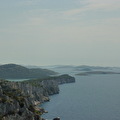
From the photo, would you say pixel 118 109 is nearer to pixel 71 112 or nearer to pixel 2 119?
pixel 71 112

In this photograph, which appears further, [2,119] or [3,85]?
[3,85]

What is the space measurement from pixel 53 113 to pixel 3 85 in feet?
A: 75.9

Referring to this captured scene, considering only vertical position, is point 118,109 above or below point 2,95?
below

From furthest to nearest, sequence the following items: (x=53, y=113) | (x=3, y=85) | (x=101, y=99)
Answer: (x=101, y=99) → (x=53, y=113) → (x=3, y=85)

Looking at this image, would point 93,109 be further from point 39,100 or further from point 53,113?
Answer: point 39,100

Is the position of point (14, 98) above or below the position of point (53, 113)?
above

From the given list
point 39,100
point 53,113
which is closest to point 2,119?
point 53,113

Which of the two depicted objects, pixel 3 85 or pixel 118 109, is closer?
pixel 3 85

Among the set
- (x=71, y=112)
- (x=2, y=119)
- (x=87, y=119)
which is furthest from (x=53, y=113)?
(x=2, y=119)

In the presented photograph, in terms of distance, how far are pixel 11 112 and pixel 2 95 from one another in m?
8.00

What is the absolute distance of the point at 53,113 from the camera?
12925 cm

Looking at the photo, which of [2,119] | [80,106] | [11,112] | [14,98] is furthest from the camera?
[80,106]

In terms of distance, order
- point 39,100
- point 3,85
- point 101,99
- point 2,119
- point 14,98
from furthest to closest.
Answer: point 101,99
point 39,100
point 3,85
point 14,98
point 2,119

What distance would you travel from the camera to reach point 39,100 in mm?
160125
